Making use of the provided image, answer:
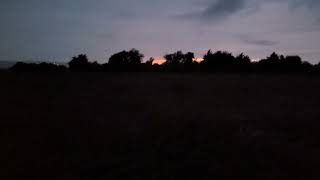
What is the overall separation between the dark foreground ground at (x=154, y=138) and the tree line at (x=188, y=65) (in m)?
27.5

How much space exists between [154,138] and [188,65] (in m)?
45.4

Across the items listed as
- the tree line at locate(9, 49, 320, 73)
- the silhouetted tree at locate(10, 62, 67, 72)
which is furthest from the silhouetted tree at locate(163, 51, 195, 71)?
the silhouetted tree at locate(10, 62, 67, 72)

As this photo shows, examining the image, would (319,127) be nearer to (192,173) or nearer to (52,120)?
(192,173)

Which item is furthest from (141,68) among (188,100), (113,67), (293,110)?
(293,110)

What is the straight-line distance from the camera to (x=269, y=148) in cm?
1159

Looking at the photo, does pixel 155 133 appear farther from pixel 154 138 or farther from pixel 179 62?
pixel 179 62

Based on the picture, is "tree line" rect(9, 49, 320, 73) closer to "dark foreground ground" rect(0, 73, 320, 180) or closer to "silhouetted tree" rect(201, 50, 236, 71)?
"silhouetted tree" rect(201, 50, 236, 71)

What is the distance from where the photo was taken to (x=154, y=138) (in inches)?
448

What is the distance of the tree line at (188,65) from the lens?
51094 millimetres

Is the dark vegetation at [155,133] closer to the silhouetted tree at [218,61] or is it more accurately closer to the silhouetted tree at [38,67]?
the silhouetted tree at [38,67]

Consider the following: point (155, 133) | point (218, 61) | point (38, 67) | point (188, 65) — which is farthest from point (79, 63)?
point (155, 133)

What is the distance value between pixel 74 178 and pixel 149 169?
4.92ft

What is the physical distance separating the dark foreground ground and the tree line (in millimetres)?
27526

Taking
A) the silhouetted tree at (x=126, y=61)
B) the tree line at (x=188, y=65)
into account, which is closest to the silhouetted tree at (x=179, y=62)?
the tree line at (x=188, y=65)
